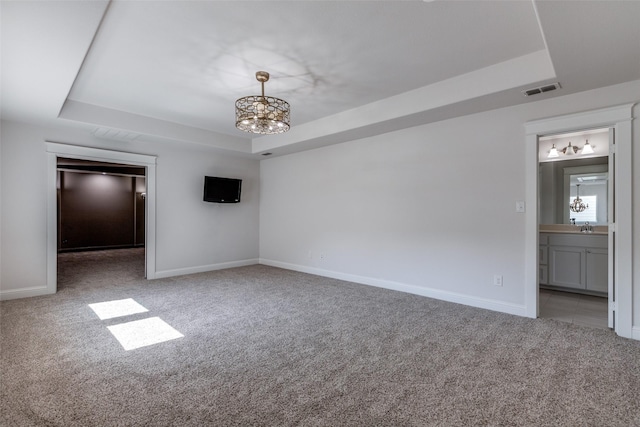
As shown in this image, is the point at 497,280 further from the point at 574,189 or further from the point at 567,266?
the point at 574,189

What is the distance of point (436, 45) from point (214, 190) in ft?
14.9

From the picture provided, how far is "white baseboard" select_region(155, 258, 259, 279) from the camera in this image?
17.7 ft

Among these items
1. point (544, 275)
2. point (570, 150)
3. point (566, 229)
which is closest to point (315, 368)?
point (544, 275)

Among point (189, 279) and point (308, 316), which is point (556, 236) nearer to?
point (308, 316)

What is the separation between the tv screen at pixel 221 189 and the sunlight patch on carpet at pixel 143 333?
3.00m

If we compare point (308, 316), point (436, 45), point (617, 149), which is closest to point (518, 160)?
point (617, 149)

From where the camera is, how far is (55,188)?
439 cm

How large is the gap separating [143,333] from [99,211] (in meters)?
8.38

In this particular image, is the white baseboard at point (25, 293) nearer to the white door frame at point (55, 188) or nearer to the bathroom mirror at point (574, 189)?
the white door frame at point (55, 188)

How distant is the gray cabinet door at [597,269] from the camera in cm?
411

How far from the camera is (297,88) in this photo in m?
3.59

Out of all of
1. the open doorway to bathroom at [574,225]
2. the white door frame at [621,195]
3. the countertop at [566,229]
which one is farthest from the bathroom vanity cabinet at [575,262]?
the white door frame at [621,195]

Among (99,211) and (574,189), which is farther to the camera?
(99,211)

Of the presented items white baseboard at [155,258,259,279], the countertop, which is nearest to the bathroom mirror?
the countertop
